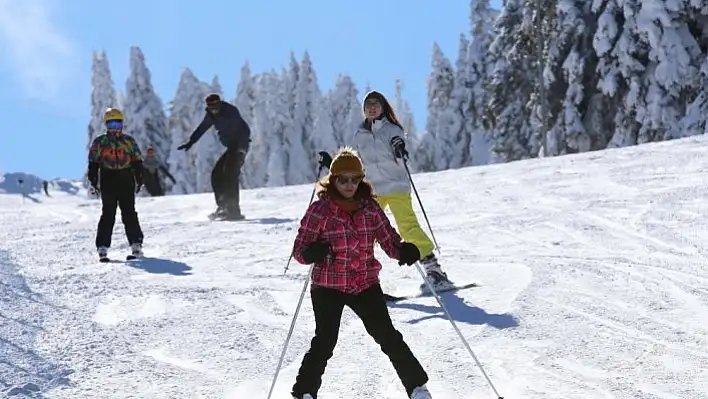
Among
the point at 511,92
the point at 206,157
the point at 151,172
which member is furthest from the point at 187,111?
the point at 151,172

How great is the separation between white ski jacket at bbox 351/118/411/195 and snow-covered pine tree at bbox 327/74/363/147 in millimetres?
62471

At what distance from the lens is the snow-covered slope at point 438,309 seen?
4.95 m

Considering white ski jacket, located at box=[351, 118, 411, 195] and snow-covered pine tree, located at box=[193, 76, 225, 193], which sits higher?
snow-covered pine tree, located at box=[193, 76, 225, 193]

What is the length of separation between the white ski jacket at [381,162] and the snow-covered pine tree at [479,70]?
134 ft

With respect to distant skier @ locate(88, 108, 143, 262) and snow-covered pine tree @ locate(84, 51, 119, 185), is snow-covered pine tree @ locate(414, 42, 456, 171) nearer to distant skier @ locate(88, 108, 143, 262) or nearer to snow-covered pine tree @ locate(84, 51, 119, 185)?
snow-covered pine tree @ locate(84, 51, 119, 185)

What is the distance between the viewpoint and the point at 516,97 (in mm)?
38594

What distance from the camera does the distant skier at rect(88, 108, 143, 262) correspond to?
30.8ft

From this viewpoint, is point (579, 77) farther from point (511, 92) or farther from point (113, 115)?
point (113, 115)

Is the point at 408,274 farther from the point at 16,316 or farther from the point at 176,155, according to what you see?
the point at 176,155

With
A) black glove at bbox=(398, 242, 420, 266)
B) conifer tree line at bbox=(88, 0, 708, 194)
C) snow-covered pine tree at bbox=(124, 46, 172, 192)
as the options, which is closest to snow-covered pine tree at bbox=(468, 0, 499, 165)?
conifer tree line at bbox=(88, 0, 708, 194)

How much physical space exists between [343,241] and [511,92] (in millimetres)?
35611

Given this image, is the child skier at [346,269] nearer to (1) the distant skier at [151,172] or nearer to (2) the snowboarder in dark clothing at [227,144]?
(2) the snowboarder in dark clothing at [227,144]

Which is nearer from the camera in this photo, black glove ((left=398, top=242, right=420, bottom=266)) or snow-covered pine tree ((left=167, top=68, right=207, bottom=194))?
black glove ((left=398, top=242, right=420, bottom=266))

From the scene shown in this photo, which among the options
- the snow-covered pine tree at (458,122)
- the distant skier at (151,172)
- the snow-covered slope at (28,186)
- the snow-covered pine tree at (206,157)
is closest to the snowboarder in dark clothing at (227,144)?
the distant skier at (151,172)
